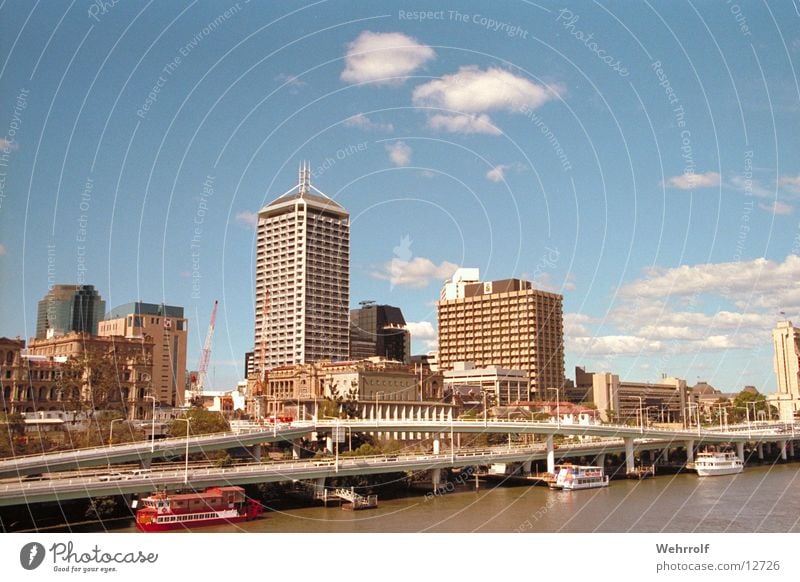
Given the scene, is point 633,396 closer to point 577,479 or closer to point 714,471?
point 714,471

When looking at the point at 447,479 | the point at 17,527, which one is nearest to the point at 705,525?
the point at 447,479

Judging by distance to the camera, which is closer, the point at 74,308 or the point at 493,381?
the point at 493,381

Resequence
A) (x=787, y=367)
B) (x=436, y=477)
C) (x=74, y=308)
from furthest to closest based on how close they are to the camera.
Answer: (x=74, y=308), (x=787, y=367), (x=436, y=477)

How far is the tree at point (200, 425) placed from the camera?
96.9ft

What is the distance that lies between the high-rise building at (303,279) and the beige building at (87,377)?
19.9 meters

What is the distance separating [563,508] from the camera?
20.8 m

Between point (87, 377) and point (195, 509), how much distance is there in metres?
18.4

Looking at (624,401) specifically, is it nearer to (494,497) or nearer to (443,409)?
(443,409)

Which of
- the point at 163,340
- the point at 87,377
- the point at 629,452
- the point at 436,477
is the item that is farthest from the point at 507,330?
the point at 436,477

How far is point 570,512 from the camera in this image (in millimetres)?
20031

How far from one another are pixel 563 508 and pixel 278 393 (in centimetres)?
2988

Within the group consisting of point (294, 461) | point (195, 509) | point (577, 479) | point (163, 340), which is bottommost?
point (577, 479)

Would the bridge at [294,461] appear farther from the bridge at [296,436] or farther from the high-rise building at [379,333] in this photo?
the high-rise building at [379,333]

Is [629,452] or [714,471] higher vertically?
[629,452]
